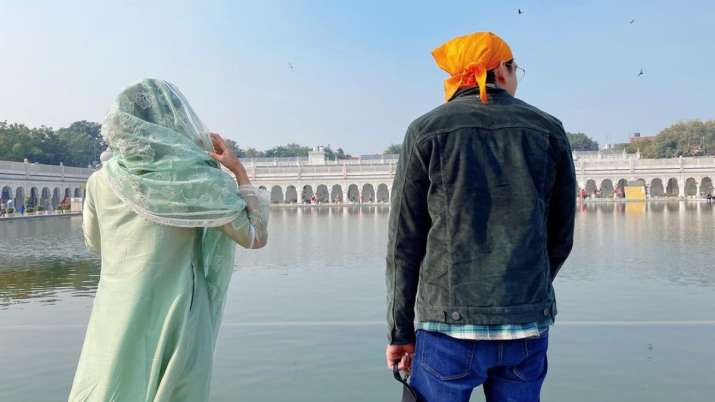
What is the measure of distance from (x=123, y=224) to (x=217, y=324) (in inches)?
14.9

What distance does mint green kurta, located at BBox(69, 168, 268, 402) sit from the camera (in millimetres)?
1606

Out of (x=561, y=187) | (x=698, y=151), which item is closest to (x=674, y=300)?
(x=561, y=187)

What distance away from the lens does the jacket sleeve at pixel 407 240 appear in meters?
1.57

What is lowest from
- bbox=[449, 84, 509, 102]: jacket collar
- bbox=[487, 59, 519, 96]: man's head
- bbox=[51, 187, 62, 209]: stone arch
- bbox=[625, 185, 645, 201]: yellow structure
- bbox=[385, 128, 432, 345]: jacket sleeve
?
bbox=[625, 185, 645, 201]: yellow structure

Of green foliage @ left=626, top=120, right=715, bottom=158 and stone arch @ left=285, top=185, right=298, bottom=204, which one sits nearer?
green foliage @ left=626, top=120, right=715, bottom=158

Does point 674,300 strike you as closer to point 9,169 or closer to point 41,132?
point 9,169

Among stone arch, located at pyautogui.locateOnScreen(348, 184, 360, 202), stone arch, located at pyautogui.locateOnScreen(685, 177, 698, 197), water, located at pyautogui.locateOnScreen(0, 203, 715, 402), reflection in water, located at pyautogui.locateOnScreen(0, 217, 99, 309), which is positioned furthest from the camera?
stone arch, located at pyautogui.locateOnScreen(348, 184, 360, 202)

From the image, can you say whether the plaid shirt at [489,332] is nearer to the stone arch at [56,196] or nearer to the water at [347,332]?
the water at [347,332]

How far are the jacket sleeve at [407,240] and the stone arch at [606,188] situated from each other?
59.1 metres

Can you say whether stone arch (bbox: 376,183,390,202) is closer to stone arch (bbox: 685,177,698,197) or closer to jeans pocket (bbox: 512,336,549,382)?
stone arch (bbox: 685,177,698,197)

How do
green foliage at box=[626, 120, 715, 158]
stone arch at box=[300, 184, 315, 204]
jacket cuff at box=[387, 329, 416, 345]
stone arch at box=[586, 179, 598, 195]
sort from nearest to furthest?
jacket cuff at box=[387, 329, 416, 345] → stone arch at box=[586, 179, 598, 195] → green foliage at box=[626, 120, 715, 158] → stone arch at box=[300, 184, 315, 204]

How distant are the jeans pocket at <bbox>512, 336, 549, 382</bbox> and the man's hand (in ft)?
0.83

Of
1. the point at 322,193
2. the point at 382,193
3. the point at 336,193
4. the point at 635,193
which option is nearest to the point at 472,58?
the point at 635,193

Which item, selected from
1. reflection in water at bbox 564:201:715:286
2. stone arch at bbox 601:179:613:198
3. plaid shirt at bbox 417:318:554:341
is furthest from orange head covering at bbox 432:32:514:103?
stone arch at bbox 601:179:613:198
